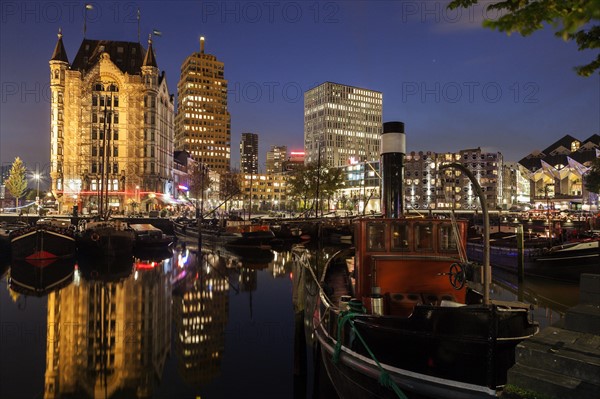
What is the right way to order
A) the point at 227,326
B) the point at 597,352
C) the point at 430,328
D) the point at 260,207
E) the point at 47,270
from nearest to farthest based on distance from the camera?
1. the point at 597,352
2. the point at 430,328
3. the point at 227,326
4. the point at 47,270
5. the point at 260,207

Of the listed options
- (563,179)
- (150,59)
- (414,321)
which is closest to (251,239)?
(414,321)

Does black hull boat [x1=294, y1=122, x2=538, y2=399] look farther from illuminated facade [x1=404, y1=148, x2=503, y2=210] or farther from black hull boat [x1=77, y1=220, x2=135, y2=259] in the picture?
illuminated facade [x1=404, y1=148, x2=503, y2=210]

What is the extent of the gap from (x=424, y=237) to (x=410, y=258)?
2.45 feet

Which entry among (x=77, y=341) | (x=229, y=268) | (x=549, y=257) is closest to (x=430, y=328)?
(x=77, y=341)

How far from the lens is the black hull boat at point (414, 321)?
7523 millimetres

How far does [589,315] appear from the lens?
23.0 ft

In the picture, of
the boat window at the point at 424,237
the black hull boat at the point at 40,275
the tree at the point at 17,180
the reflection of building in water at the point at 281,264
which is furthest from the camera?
the tree at the point at 17,180

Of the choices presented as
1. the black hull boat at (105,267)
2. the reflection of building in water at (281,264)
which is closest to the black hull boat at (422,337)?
the reflection of building in water at (281,264)

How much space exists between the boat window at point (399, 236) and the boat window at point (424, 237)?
313mm

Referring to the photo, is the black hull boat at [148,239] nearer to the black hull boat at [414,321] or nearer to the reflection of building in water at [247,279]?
the reflection of building in water at [247,279]

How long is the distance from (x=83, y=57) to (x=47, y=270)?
75.9m

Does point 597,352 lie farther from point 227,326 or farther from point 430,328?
point 227,326

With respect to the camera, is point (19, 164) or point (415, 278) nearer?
point (415, 278)

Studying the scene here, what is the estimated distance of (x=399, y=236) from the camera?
11211 millimetres
